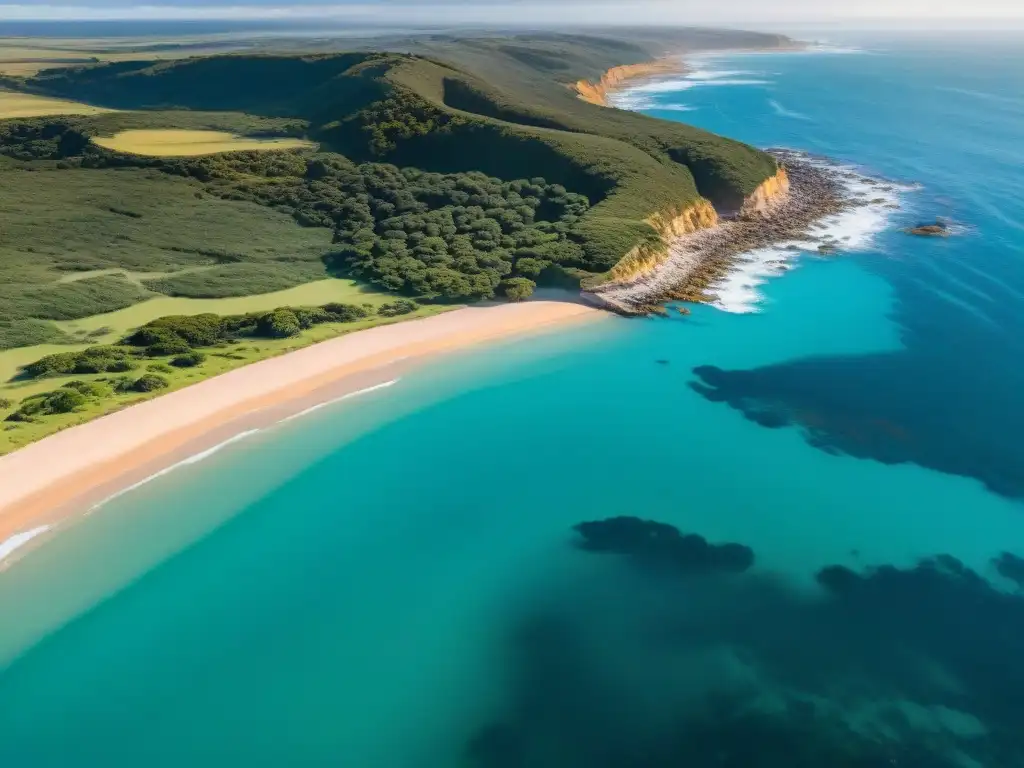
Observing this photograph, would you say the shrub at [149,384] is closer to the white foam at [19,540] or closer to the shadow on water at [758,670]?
the white foam at [19,540]

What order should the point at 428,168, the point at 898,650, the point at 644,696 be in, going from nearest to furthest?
the point at 644,696 → the point at 898,650 → the point at 428,168

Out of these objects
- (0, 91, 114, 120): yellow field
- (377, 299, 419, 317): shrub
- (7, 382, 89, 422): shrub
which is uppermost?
(7, 382, 89, 422): shrub

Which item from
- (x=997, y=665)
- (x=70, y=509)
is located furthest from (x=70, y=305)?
(x=997, y=665)

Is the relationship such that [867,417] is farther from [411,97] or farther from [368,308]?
[411,97]

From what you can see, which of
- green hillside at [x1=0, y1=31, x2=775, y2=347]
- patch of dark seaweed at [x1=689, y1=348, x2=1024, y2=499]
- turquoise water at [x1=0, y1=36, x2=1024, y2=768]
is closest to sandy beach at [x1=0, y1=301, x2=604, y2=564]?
turquoise water at [x1=0, y1=36, x2=1024, y2=768]

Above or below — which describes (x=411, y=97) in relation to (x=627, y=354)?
above

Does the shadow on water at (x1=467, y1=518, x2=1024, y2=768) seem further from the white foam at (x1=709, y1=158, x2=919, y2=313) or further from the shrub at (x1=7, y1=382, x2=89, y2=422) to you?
the white foam at (x1=709, y1=158, x2=919, y2=313)
